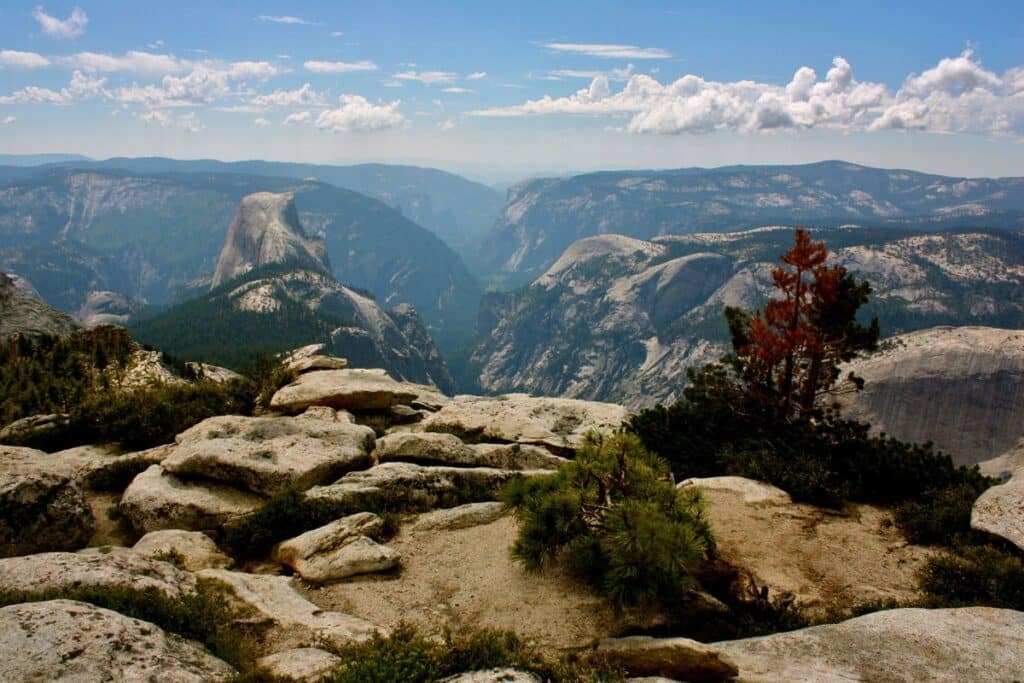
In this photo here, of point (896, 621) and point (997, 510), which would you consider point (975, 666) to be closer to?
point (896, 621)

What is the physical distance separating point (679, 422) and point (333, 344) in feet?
546

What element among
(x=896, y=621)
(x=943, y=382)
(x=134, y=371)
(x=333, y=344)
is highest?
(x=896, y=621)

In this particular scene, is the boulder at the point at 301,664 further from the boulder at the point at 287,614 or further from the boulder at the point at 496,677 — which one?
the boulder at the point at 496,677

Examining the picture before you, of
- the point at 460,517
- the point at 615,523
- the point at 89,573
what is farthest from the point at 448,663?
the point at 460,517

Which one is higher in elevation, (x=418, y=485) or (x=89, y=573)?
(x=89, y=573)

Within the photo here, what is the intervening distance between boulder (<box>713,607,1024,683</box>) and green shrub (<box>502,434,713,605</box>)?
5.72ft

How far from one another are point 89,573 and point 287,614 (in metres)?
3.73

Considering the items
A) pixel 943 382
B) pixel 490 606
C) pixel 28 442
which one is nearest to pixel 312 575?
pixel 490 606

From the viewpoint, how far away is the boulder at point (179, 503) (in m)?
17.1

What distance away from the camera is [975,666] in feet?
31.1

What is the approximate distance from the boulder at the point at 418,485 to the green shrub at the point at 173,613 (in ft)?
22.0

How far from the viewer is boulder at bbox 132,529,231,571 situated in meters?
14.4

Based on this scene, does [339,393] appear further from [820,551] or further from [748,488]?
[820,551]

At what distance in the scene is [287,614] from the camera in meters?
11.9
